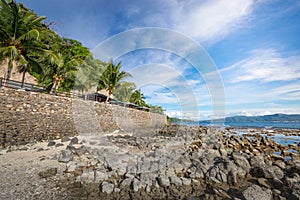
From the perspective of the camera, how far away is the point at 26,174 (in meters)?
4.48

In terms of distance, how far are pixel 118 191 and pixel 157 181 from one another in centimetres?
107

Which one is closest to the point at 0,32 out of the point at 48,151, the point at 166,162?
the point at 48,151

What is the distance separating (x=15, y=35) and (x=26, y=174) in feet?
33.1

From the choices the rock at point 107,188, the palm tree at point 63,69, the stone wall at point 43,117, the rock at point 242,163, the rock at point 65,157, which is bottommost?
the rock at point 107,188

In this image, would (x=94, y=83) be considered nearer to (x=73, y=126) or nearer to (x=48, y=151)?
(x=73, y=126)

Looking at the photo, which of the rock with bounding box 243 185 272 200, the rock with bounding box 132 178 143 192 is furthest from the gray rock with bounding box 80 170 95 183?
the rock with bounding box 243 185 272 200

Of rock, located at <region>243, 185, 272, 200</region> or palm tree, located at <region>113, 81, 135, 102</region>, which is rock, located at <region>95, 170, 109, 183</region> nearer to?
rock, located at <region>243, 185, 272, 200</region>

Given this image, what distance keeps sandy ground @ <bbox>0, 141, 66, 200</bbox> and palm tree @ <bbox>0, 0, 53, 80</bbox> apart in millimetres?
6731

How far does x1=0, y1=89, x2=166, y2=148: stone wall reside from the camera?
761 centimetres

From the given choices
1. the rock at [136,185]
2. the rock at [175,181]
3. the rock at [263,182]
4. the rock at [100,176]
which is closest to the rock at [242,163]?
the rock at [263,182]

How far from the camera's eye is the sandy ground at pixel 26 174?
11.6 feet

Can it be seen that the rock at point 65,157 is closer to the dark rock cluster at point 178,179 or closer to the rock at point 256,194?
the dark rock cluster at point 178,179

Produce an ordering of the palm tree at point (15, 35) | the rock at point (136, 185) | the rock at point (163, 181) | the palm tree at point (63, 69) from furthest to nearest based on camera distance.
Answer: the palm tree at point (63, 69) → the palm tree at point (15, 35) → the rock at point (163, 181) → the rock at point (136, 185)

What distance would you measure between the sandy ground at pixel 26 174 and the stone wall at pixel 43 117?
1.57m
